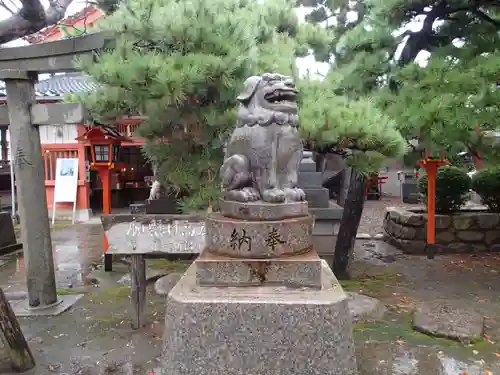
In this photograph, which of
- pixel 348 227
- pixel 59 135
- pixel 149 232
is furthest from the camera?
pixel 59 135

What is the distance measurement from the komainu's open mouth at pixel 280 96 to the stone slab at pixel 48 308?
11.3 feet

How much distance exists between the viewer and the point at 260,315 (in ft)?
8.64

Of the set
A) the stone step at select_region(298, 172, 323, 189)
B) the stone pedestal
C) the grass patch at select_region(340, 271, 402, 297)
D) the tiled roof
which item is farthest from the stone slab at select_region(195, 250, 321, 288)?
the tiled roof

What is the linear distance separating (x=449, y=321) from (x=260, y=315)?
263cm

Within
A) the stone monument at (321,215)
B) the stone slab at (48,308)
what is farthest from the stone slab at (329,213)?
the stone slab at (48,308)

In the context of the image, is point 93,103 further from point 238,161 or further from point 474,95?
point 474,95

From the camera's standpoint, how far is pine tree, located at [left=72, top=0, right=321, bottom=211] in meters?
3.62

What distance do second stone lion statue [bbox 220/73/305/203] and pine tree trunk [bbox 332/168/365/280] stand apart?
10.4ft

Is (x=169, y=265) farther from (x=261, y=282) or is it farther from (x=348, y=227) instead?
(x=261, y=282)

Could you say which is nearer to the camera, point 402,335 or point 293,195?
point 293,195

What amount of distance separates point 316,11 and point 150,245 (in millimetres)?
5738

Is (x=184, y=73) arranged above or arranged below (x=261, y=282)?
above

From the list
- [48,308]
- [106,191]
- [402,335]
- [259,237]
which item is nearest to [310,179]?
[106,191]

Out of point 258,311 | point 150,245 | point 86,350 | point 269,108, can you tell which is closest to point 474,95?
point 269,108
